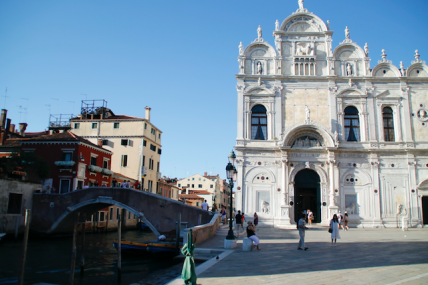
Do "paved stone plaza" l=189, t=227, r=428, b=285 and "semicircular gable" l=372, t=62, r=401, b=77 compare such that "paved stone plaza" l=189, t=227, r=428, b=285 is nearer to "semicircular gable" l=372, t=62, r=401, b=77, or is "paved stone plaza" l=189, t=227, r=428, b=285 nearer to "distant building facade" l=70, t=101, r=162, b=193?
"semicircular gable" l=372, t=62, r=401, b=77

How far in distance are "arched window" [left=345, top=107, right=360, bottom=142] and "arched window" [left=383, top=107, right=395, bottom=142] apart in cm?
212

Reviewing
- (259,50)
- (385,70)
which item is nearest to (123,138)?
(259,50)

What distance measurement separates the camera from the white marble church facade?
2550cm

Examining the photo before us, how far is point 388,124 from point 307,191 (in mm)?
8327

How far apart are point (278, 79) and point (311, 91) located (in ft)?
9.08

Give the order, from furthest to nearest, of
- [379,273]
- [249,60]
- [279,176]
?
[249,60] → [279,176] → [379,273]

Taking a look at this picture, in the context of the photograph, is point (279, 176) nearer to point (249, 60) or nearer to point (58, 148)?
point (249, 60)

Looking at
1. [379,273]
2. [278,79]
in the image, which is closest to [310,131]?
[278,79]

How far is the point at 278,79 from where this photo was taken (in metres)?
27.3

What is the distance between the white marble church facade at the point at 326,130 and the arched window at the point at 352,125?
2.9 inches

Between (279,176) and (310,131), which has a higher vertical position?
(310,131)

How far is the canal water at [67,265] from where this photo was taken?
12.6 meters

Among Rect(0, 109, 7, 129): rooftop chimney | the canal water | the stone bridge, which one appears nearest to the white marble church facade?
the stone bridge

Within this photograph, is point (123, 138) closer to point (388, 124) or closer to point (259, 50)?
point (259, 50)
